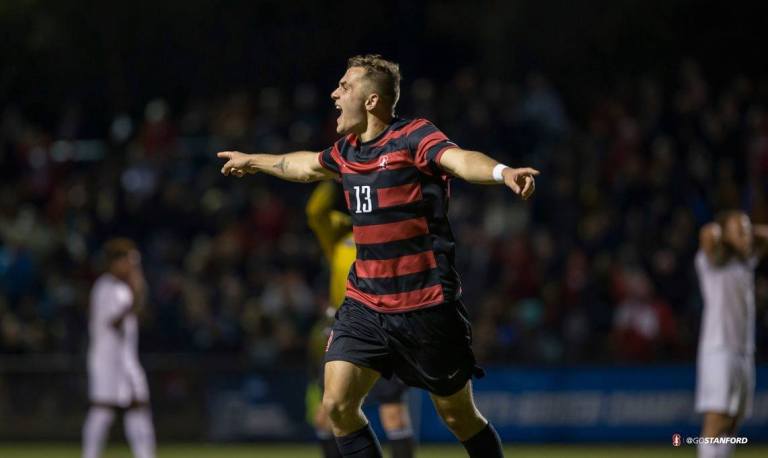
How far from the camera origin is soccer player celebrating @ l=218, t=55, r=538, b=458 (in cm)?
704

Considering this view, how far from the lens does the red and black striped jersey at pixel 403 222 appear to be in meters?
7.02

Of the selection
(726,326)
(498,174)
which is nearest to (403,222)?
(498,174)

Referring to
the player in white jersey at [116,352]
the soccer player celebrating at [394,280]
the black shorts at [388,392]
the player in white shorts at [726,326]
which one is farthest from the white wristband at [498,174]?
the player in white jersey at [116,352]

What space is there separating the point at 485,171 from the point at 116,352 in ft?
21.0

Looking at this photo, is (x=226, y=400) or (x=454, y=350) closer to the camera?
Answer: (x=454, y=350)

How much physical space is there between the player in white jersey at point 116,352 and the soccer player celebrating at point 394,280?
4976mm

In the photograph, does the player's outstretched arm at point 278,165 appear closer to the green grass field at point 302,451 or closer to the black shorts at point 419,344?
the black shorts at point 419,344

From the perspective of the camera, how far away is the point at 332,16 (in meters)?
20.2

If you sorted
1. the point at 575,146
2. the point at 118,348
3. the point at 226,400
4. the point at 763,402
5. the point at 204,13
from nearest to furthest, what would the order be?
1. the point at 118,348
2. the point at 763,402
3. the point at 226,400
4. the point at 575,146
5. the point at 204,13

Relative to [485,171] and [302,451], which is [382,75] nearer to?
[485,171]

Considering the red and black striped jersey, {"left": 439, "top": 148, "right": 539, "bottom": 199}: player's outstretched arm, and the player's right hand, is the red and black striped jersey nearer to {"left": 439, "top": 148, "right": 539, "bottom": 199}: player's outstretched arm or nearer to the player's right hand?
{"left": 439, "top": 148, "right": 539, "bottom": 199}: player's outstretched arm

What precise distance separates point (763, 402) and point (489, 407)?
3027 millimetres

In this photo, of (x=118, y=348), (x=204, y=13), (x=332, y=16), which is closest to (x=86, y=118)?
(x=204, y=13)

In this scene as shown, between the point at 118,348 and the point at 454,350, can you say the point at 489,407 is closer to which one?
the point at 118,348
